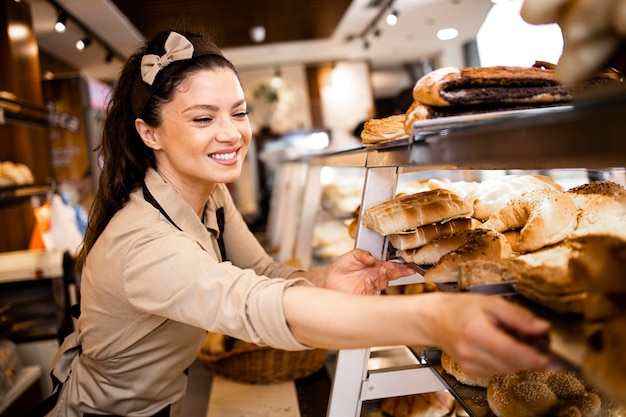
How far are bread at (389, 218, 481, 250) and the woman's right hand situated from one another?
0.68m

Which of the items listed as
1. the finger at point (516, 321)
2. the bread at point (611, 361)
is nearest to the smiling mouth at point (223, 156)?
Answer: the finger at point (516, 321)

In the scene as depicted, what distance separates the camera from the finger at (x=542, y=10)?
0.95 m

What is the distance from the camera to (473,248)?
125cm

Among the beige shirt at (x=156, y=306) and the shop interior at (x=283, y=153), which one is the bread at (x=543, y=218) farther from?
the beige shirt at (x=156, y=306)

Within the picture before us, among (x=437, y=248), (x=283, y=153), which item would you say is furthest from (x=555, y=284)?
(x=283, y=153)

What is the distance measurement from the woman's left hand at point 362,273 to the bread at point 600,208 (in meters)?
0.50

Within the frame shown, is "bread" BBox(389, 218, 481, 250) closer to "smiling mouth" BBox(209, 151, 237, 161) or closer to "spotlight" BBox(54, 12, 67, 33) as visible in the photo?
"smiling mouth" BBox(209, 151, 237, 161)

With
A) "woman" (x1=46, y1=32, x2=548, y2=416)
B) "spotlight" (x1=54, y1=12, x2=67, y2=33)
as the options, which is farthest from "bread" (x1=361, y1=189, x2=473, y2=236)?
"spotlight" (x1=54, y1=12, x2=67, y2=33)

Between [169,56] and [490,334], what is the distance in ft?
4.34

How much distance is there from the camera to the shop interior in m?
1.66

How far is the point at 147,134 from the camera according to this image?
180 centimetres

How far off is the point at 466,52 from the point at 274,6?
427cm

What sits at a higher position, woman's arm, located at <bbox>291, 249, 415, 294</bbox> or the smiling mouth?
the smiling mouth

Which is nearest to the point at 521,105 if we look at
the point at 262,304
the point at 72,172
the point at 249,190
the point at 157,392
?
the point at 262,304
